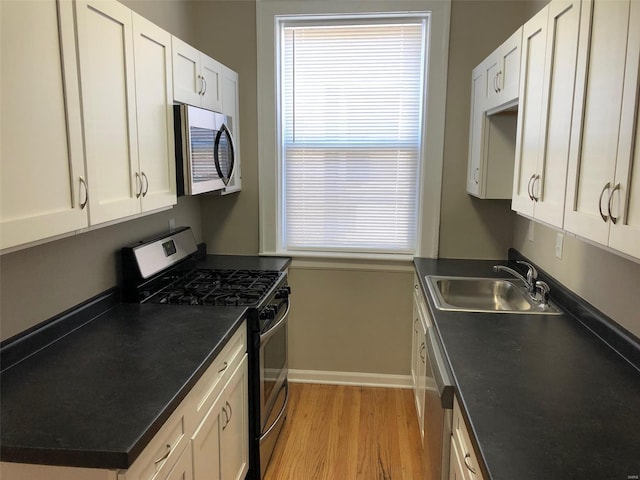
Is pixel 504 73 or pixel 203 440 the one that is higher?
pixel 504 73

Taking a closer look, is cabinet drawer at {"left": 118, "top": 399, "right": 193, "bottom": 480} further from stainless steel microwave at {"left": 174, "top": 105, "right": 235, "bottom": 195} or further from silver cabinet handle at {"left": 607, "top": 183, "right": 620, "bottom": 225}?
silver cabinet handle at {"left": 607, "top": 183, "right": 620, "bottom": 225}

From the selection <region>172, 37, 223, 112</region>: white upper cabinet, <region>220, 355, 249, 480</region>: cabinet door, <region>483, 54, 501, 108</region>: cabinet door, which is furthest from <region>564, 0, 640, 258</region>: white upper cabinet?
<region>172, 37, 223, 112</region>: white upper cabinet

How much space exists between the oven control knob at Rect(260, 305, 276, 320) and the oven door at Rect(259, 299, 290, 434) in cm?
7

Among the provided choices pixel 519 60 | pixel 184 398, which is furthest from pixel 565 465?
pixel 519 60

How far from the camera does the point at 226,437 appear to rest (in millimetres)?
1941

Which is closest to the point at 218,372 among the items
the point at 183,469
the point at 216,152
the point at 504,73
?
the point at 183,469

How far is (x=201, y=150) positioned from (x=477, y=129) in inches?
62.8

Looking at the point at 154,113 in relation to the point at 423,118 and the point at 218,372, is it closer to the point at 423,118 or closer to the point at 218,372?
the point at 218,372

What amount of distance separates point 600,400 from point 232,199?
2.53m

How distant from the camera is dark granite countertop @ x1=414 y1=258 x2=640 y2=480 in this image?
3.64 feet

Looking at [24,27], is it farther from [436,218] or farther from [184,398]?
[436,218]

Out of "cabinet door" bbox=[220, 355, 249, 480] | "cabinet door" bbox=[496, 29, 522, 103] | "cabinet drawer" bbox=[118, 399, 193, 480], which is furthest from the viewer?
"cabinet door" bbox=[496, 29, 522, 103]

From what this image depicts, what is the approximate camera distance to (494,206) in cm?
315

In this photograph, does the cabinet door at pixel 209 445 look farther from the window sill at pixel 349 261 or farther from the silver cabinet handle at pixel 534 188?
the window sill at pixel 349 261
